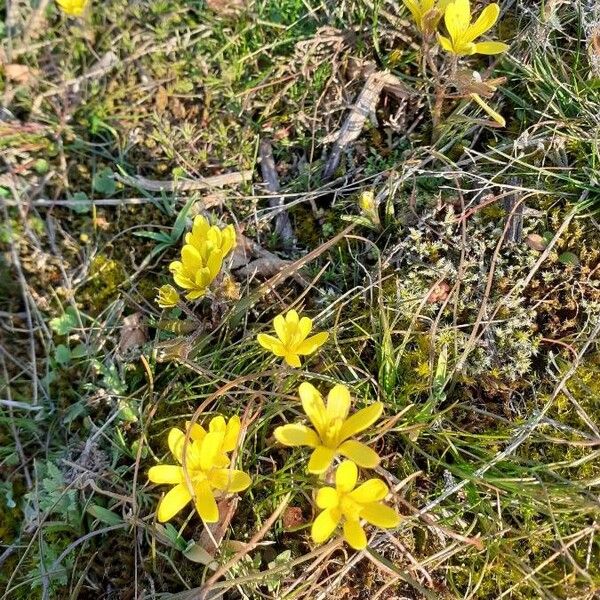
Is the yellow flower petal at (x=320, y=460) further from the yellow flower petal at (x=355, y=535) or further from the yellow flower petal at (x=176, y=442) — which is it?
the yellow flower petal at (x=176, y=442)

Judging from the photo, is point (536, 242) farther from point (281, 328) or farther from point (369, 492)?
point (369, 492)

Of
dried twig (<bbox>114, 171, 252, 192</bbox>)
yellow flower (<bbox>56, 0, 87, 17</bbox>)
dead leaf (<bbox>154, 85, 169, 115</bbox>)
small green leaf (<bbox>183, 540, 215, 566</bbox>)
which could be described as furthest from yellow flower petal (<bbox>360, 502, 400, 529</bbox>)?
yellow flower (<bbox>56, 0, 87, 17</bbox>)

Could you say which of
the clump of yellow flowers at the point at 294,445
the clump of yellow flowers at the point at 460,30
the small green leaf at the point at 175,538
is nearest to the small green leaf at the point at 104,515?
the small green leaf at the point at 175,538

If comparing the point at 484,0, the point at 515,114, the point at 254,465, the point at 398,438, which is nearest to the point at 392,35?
the point at 484,0

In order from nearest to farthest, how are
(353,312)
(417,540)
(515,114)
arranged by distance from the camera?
(417,540), (353,312), (515,114)

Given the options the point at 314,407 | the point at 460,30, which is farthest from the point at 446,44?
the point at 314,407

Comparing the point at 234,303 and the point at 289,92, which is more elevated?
the point at 289,92

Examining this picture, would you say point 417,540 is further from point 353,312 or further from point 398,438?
point 353,312
